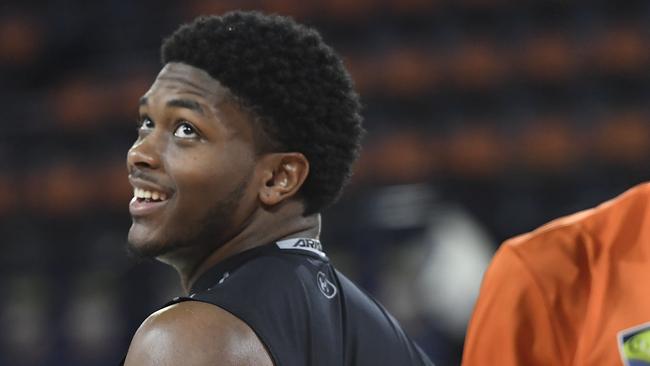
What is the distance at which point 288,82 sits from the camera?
1.86m

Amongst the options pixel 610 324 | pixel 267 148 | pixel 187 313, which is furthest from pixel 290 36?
pixel 610 324

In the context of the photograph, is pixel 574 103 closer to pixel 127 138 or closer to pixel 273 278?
pixel 127 138

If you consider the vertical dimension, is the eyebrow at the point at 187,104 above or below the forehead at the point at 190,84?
below

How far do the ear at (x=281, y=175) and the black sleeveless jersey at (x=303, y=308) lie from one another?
8cm

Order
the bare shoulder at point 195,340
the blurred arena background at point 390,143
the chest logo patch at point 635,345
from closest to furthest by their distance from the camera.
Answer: the bare shoulder at point 195,340 < the chest logo patch at point 635,345 < the blurred arena background at point 390,143

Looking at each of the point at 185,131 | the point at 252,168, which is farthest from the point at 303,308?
the point at 185,131

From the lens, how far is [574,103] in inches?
276

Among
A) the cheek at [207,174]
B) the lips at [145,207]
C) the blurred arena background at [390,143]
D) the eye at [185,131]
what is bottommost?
the blurred arena background at [390,143]

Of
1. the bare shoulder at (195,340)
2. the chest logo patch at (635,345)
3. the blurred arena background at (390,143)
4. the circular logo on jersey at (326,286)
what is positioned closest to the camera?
the bare shoulder at (195,340)

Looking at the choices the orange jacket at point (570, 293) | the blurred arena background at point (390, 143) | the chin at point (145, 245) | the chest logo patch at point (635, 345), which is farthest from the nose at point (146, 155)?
the blurred arena background at point (390, 143)

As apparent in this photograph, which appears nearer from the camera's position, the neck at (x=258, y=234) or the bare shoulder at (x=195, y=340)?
the bare shoulder at (x=195, y=340)

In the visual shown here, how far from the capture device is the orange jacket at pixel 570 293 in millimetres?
1661

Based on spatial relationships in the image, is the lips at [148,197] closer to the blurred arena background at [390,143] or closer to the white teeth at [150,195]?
the white teeth at [150,195]

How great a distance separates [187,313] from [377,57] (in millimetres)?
6236
